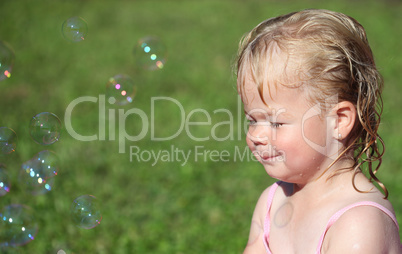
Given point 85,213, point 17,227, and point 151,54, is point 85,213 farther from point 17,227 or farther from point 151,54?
point 151,54

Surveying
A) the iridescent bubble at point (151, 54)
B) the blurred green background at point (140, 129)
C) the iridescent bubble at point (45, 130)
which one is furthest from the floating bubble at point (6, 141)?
the iridescent bubble at point (151, 54)

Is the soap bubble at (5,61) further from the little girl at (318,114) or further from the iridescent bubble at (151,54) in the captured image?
the little girl at (318,114)

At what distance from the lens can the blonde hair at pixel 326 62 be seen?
1.55 m

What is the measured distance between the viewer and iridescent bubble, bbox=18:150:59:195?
7.70 feet

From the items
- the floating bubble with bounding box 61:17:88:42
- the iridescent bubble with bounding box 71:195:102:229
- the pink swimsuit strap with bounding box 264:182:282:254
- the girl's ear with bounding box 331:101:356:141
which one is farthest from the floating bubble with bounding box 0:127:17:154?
the girl's ear with bounding box 331:101:356:141

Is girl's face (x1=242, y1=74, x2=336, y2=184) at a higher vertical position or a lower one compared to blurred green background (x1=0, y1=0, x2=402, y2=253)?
higher

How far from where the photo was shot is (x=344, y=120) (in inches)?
63.1

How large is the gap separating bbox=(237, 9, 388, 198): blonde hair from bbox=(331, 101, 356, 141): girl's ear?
0.02 m

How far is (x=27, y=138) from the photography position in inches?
157

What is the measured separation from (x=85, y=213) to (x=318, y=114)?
128 centimetres

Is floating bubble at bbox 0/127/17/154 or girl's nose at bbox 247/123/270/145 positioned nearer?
girl's nose at bbox 247/123/270/145

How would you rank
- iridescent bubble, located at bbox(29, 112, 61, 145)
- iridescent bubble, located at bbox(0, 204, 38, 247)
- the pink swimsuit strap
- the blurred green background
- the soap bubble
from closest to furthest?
the pink swimsuit strap → iridescent bubble, located at bbox(0, 204, 38, 247) → iridescent bubble, located at bbox(29, 112, 61, 145) → the soap bubble → the blurred green background

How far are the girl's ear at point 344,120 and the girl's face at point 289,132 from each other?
0.02m

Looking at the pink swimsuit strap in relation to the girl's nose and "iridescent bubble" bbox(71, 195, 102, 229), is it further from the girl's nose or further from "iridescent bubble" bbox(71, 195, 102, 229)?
"iridescent bubble" bbox(71, 195, 102, 229)
